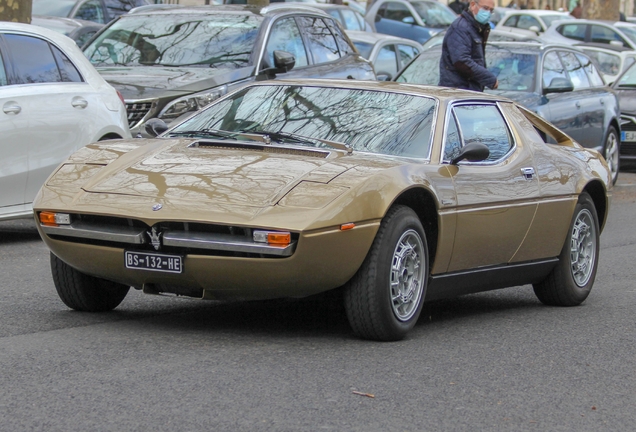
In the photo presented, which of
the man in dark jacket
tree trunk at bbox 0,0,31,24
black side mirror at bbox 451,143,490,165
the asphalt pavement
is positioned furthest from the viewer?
tree trunk at bbox 0,0,31,24

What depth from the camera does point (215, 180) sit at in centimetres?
605

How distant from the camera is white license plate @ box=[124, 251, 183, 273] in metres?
5.87

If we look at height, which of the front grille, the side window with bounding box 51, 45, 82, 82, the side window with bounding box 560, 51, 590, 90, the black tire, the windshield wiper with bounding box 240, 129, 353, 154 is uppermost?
the windshield wiper with bounding box 240, 129, 353, 154

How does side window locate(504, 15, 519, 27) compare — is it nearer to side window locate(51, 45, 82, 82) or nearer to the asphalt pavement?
side window locate(51, 45, 82, 82)

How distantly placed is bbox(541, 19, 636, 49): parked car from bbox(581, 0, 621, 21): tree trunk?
825 cm

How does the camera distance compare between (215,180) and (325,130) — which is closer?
(215,180)

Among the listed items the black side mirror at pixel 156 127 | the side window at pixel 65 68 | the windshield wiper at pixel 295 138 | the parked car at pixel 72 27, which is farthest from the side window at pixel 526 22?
the windshield wiper at pixel 295 138

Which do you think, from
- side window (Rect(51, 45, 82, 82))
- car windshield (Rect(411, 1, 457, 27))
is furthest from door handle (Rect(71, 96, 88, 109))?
car windshield (Rect(411, 1, 457, 27))

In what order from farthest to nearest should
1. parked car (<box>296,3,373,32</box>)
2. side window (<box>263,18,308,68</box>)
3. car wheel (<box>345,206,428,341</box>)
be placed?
parked car (<box>296,3,373,32</box>) < side window (<box>263,18,308,68</box>) < car wheel (<box>345,206,428,341</box>)

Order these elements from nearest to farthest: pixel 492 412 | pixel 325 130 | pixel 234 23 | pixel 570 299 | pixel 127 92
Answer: pixel 492 412, pixel 325 130, pixel 570 299, pixel 127 92, pixel 234 23

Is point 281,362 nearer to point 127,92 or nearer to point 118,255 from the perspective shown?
point 118,255

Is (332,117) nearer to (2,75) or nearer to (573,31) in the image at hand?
(2,75)

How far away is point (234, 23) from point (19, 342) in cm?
770

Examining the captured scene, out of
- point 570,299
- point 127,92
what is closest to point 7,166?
point 127,92
